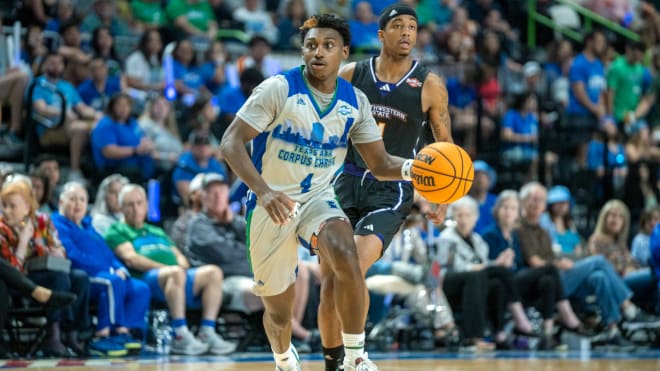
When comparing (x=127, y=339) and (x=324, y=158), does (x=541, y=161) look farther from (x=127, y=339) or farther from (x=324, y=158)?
(x=324, y=158)

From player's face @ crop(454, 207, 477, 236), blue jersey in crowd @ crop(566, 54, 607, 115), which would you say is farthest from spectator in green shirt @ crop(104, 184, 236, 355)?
blue jersey in crowd @ crop(566, 54, 607, 115)

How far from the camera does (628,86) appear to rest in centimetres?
1518

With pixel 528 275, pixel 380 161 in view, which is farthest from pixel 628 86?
pixel 380 161

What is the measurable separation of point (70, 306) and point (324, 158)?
378 centimetres

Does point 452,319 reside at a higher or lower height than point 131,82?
lower

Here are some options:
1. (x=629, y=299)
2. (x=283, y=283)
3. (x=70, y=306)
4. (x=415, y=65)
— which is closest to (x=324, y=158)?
(x=283, y=283)

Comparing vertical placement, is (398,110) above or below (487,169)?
above

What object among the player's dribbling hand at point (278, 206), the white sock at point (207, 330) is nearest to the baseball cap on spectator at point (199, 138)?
the white sock at point (207, 330)

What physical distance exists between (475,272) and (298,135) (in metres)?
4.86

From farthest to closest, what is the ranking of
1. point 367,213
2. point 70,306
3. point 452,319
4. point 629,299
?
1. point 629,299
2. point 452,319
3. point 70,306
4. point 367,213

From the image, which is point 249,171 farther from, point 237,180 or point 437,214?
point 237,180

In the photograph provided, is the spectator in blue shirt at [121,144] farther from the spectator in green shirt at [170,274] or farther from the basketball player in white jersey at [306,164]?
the basketball player in white jersey at [306,164]

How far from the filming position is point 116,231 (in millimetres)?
9891

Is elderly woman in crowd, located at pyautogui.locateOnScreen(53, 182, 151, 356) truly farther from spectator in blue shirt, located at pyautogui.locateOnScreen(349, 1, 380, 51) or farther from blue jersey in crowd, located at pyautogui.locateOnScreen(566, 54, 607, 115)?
blue jersey in crowd, located at pyautogui.locateOnScreen(566, 54, 607, 115)
